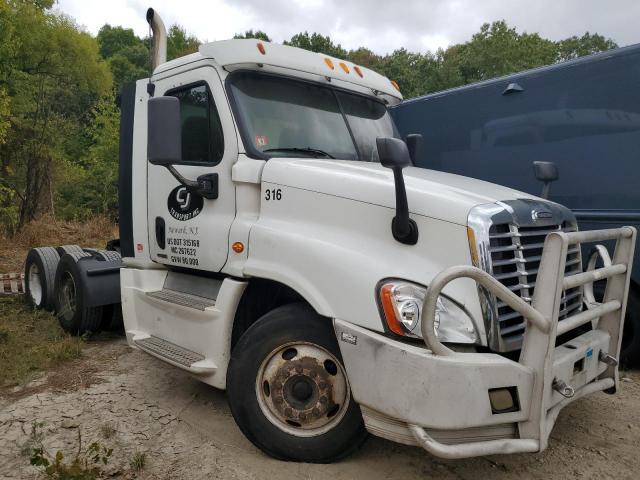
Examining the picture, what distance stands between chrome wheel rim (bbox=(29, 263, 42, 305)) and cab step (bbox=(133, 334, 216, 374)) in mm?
3409

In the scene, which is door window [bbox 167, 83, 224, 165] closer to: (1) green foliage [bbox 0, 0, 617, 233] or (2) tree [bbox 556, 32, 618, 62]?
(1) green foliage [bbox 0, 0, 617, 233]

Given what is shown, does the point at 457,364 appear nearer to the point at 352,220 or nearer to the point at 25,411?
the point at 352,220

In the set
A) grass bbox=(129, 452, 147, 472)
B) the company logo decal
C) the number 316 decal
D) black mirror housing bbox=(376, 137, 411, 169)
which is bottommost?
grass bbox=(129, 452, 147, 472)

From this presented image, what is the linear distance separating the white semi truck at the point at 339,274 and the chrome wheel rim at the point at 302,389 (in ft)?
0.03

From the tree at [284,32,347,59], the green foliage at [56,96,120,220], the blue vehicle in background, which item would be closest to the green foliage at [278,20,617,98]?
the tree at [284,32,347,59]

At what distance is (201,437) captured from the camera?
11.9ft

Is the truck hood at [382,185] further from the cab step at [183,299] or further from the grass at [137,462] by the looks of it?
the grass at [137,462]

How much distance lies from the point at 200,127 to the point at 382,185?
1.62 m

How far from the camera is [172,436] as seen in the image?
365cm

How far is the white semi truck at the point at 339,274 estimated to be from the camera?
2.65 m

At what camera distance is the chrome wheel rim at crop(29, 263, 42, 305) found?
23.1 ft

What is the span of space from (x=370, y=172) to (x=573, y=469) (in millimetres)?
2136

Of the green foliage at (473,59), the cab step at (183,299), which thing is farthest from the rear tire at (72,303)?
the green foliage at (473,59)

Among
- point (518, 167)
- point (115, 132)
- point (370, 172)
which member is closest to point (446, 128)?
point (518, 167)
